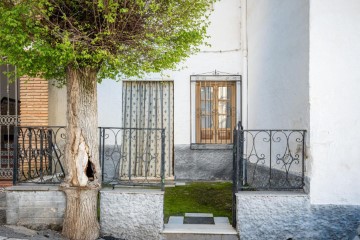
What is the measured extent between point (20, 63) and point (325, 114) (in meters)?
4.30

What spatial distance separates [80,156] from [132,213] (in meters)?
1.13

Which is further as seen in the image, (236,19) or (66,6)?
(236,19)

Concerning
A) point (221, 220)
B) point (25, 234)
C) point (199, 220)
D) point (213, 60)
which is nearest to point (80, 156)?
point (25, 234)

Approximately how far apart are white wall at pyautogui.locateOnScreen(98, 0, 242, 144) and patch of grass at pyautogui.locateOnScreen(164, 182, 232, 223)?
4.51 feet

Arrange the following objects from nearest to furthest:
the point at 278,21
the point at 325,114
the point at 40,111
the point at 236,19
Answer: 1. the point at 325,114
2. the point at 278,21
3. the point at 40,111
4. the point at 236,19

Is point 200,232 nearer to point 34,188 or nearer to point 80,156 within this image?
point 80,156

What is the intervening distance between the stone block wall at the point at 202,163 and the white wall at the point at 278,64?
1.11m

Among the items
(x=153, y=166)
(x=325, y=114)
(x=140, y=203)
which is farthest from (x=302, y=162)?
(x=153, y=166)

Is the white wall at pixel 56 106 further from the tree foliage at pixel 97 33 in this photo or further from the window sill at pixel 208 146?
the tree foliage at pixel 97 33

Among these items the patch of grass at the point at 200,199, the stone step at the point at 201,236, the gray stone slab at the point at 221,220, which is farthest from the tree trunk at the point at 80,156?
the gray stone slab at the point at 221,220

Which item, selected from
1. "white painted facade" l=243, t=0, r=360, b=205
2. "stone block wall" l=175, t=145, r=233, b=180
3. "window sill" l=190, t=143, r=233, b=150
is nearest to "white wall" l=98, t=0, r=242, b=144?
"window sill" l=190, t=143, r=233, b=150

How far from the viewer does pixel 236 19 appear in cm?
932

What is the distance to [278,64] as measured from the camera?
7000 mm

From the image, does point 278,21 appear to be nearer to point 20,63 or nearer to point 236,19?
point 236,19
